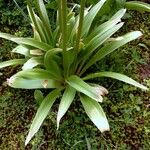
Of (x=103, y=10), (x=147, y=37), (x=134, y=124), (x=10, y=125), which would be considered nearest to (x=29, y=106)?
(x=10, y=125)

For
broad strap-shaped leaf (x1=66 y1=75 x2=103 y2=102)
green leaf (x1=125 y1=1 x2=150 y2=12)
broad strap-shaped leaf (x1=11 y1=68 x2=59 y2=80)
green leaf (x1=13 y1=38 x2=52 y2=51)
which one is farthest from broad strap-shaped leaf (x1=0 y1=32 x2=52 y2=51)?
green leaf (x1=125 y1=1 x2=150 y2=12)

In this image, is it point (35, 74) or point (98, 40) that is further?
point (98, 40)

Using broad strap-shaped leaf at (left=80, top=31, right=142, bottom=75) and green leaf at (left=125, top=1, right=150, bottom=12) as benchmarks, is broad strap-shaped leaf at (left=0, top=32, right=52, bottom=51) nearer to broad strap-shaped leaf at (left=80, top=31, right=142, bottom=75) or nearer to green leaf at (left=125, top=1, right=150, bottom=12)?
broad strap-shaped leaf at (left=80, top=31, right=142, bottom=75)

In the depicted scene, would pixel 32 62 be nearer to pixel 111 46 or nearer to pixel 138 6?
pixel 111 46

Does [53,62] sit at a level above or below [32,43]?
below

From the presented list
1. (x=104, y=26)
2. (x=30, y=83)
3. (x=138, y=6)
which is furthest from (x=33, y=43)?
(x=138, y=6)

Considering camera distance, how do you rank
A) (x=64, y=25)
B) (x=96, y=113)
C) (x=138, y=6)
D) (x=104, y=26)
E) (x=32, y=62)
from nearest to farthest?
(x=64, y=25) → (x=96, y=113) → (x=32, y=62) → (x=104, y=26) → (x=138, y=6)

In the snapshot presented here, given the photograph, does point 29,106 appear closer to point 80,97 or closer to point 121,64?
point 80,97
